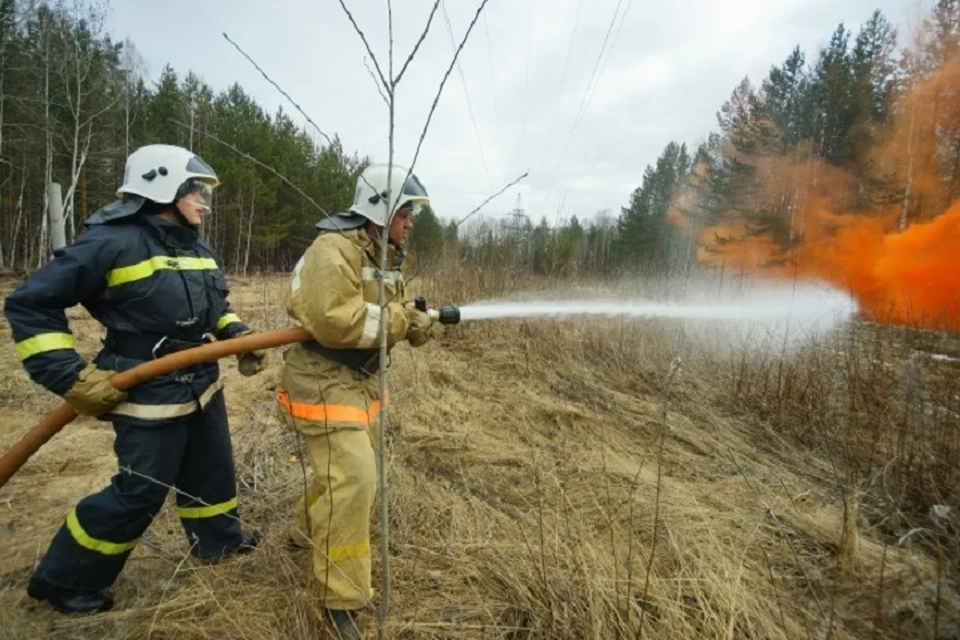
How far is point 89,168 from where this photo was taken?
Result: 20344 millimetres

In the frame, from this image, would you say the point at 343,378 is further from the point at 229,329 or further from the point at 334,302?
the point at 229,329

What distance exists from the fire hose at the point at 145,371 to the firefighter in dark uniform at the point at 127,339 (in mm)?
96

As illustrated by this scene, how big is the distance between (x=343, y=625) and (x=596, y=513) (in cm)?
179

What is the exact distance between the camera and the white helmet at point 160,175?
2.36 meters

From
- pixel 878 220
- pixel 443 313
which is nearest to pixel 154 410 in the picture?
pixel 443 313

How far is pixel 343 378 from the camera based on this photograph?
7.56 ft

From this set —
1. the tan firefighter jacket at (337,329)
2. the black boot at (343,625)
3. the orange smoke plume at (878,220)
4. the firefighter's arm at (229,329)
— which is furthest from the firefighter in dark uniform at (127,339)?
the orange smoke plume at (878,220)

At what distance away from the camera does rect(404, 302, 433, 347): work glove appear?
2543mm

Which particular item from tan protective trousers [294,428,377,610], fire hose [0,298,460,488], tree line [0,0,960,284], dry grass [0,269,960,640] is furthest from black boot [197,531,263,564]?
tree line [0,0,960,284]

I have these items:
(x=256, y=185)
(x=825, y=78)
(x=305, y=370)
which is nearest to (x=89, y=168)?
(x=256, y=185)

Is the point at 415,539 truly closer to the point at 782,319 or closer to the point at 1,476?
the point at 1,476

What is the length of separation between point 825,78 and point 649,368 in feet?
76.5

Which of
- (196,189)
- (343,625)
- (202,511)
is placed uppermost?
(196,189)

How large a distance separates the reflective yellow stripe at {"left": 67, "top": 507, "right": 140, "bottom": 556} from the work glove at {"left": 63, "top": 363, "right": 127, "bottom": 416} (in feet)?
1.80
